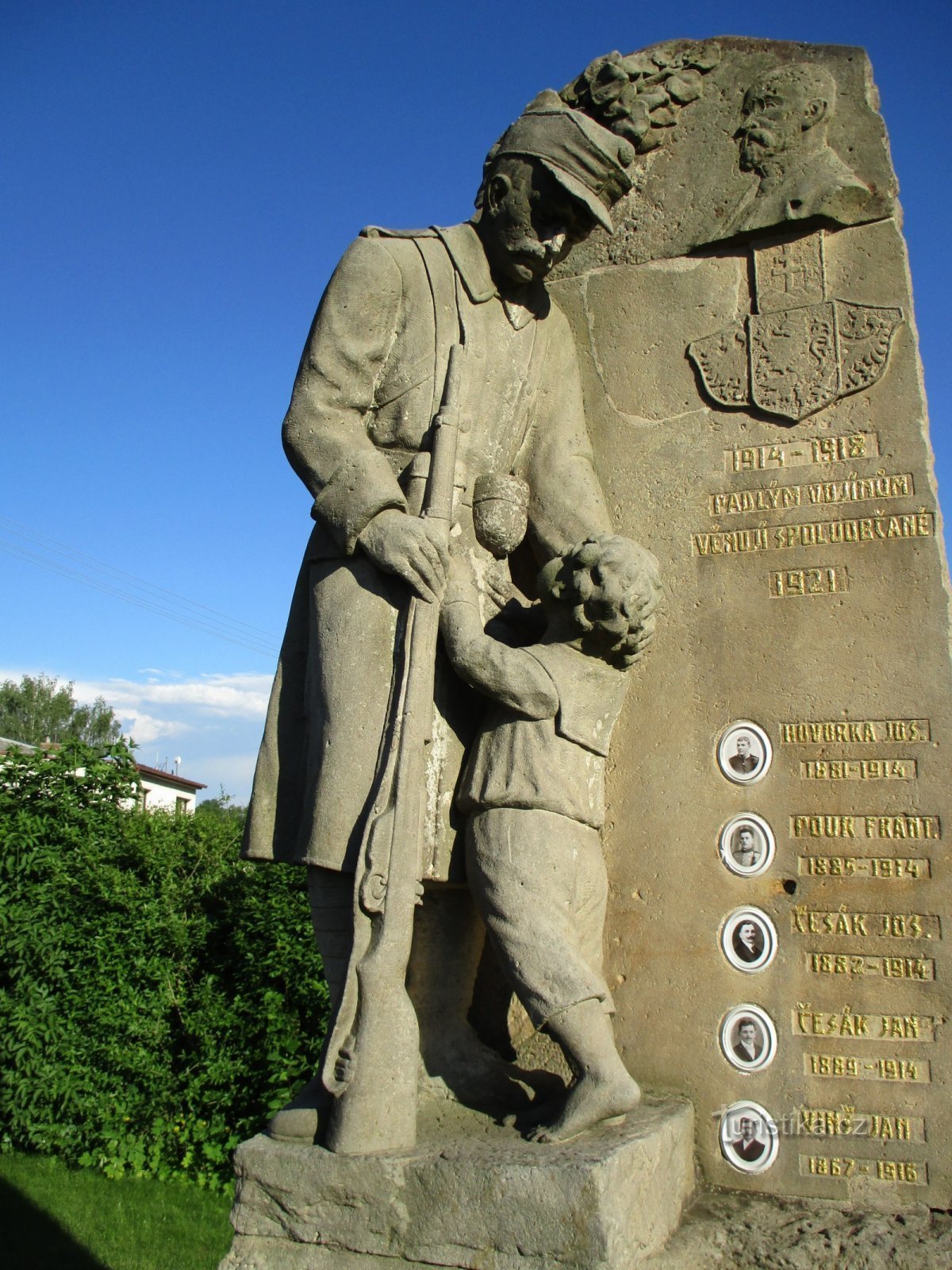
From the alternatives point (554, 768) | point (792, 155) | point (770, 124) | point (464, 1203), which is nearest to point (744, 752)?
point (554, 768)

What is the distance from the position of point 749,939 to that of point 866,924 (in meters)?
0.31

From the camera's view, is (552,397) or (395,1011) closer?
(395,1011)

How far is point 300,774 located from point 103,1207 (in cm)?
442

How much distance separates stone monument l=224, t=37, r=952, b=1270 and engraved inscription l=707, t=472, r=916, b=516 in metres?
0.01

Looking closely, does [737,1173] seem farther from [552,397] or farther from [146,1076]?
[146,1076]

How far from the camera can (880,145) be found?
3.44 metres

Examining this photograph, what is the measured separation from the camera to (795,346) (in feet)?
11.1

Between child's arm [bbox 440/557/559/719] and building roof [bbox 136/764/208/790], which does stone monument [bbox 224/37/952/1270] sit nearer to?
child's arm [bbox 440/557/559/719]

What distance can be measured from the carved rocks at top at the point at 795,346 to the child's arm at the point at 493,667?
113cm

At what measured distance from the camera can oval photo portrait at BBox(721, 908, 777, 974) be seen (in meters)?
3.05

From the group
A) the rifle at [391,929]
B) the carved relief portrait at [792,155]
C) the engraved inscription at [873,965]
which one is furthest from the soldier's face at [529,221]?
the engraved inscription at [873,965]

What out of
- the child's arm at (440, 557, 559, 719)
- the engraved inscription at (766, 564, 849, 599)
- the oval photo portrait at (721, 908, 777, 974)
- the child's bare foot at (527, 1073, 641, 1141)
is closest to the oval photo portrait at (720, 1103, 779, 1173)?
the oval photo portrait at (721, 908, 777, 974)

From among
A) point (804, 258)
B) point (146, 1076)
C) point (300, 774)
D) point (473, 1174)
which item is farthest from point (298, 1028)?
point (804, 258)

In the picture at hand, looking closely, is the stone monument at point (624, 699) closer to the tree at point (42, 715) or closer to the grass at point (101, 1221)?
the grass at point (101, 1221)
